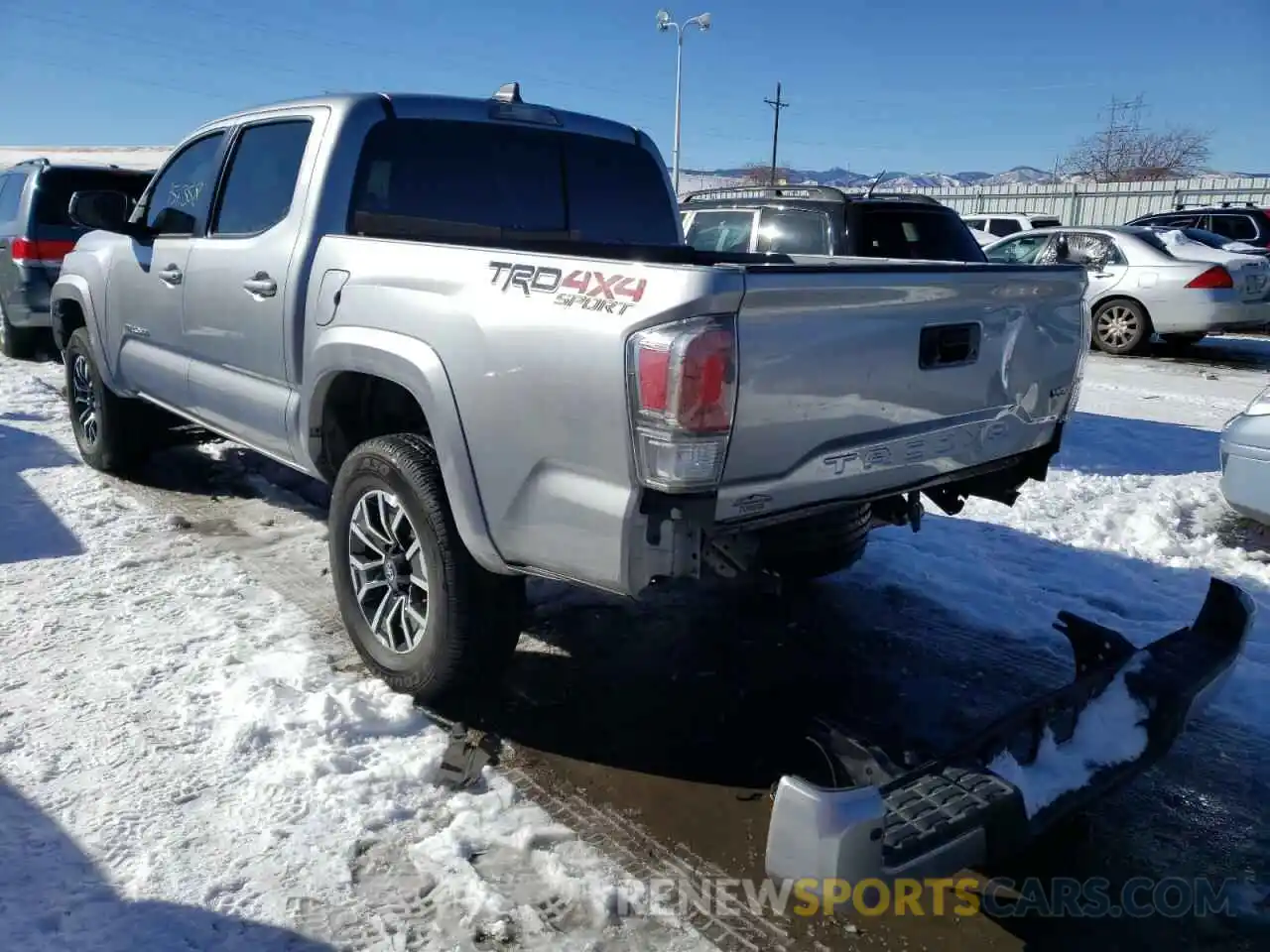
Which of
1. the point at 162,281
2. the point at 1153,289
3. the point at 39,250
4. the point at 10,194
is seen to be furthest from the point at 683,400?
the point at 1153,289

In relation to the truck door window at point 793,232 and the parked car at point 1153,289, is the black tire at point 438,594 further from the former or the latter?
the parked car at point 1153,289

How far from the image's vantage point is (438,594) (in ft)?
10.0

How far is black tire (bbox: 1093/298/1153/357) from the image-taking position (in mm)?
12062

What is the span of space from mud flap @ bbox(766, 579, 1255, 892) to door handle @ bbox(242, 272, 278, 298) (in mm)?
2597

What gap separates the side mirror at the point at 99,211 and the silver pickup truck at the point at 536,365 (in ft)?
0.10

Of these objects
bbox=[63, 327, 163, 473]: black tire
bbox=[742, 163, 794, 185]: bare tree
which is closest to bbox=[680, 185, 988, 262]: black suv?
bbox=[63, 327, 163, 473]: black tire

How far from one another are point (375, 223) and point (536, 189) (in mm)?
749

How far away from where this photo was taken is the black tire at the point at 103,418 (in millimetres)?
5664

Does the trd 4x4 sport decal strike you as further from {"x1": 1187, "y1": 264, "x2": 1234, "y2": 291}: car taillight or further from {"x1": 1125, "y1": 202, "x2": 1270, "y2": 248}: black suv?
{"x1": 1125, "y1": 202, "x2": 1270, "y2": 248}: black suv

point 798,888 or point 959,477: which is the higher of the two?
point 959,477

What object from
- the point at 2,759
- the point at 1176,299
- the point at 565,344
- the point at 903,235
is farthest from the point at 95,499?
the point at 1176,299

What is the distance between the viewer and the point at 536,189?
409 cm

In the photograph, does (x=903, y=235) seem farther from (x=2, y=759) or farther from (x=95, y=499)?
(x=2, y=759)

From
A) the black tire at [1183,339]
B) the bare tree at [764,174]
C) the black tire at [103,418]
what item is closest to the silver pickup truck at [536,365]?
the black tire at [103,418]
